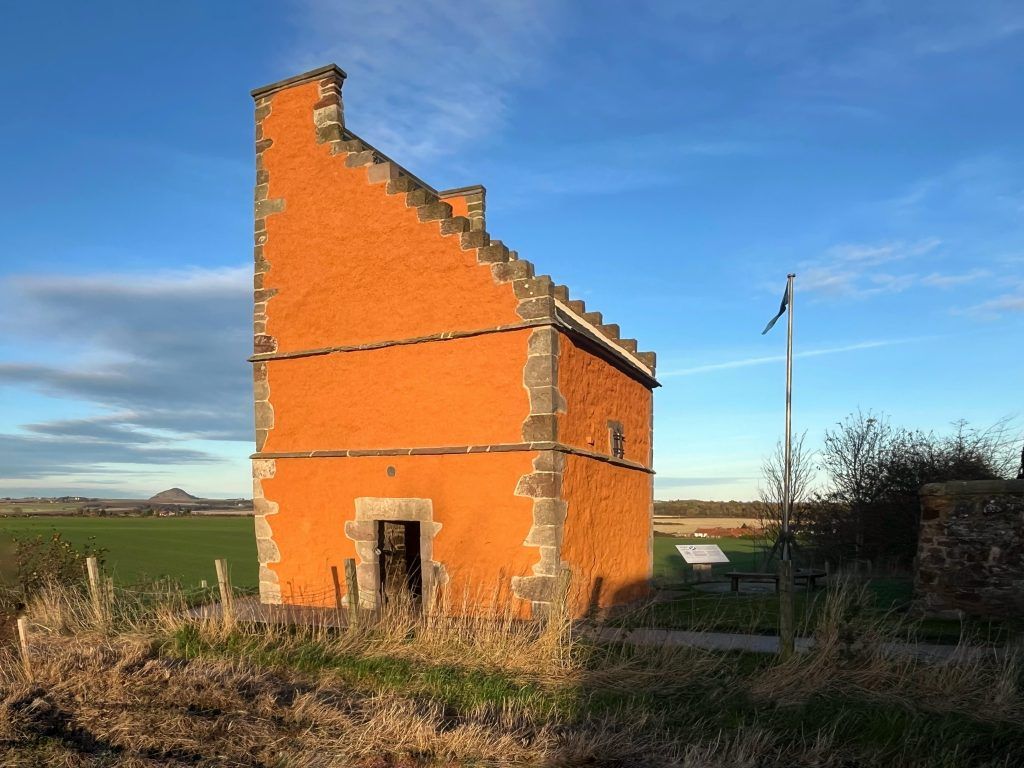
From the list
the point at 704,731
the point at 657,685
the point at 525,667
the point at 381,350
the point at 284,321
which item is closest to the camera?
the point at 704,731

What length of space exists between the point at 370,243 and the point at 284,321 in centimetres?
214

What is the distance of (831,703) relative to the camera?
22.2ft

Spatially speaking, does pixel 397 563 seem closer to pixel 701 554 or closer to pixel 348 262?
pixel 348 262

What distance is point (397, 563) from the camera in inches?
503

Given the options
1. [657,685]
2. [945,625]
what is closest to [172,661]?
[657,685]

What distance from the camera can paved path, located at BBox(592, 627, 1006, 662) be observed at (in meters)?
8.02

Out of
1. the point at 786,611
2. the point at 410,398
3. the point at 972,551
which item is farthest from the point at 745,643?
the point at 410,398

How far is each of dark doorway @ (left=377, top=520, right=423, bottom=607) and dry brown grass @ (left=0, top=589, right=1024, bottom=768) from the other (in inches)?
113

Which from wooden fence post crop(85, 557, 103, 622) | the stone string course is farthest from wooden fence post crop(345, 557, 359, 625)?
wooden fence post crop(85, 557, 103, 622)

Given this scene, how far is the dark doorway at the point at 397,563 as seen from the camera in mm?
12133

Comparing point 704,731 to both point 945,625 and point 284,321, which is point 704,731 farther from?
point 284,321

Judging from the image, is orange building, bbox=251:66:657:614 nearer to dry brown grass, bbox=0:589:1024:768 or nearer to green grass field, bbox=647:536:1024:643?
green grass field, bbox=647:536:1024:643

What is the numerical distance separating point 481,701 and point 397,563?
19.7 feet

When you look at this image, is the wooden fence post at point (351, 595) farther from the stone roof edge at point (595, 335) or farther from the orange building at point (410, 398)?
the stone roof edge at point (595, 335)
